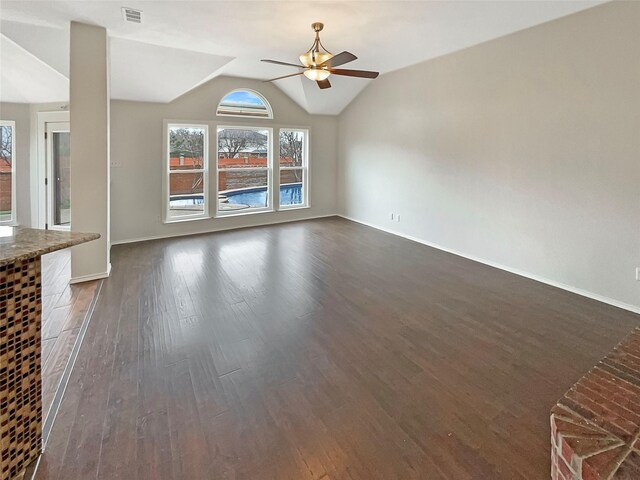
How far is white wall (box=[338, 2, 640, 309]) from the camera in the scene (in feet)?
11.6

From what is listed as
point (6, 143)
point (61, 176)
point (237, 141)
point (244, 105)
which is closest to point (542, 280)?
point (237, 141)

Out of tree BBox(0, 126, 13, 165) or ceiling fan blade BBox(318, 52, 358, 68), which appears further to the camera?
tree BBox(0, 126, 13, 165)

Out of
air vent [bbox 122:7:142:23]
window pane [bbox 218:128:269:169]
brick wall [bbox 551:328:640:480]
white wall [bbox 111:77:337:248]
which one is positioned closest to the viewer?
brick wall [bbox 551:328:640:480]

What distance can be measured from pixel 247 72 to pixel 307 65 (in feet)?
9.67

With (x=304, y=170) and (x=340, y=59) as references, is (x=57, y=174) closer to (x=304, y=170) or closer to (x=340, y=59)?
(x=304, y=170)

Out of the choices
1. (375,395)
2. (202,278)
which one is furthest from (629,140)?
(202,278)

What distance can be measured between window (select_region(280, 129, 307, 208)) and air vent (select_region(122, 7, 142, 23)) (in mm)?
3912

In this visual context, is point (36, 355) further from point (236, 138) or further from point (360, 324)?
point (236, 138)

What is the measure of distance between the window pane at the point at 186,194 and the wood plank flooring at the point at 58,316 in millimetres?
2119

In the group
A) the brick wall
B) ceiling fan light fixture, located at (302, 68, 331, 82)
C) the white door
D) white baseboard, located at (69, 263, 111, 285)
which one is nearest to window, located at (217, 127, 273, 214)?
the white door

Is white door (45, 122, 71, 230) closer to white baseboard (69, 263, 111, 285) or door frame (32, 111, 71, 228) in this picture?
door frame (32, 111, 71, 228)

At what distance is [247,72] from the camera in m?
6.28

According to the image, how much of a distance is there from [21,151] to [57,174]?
682 millimetres

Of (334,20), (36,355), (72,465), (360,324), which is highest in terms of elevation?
(334,20)
